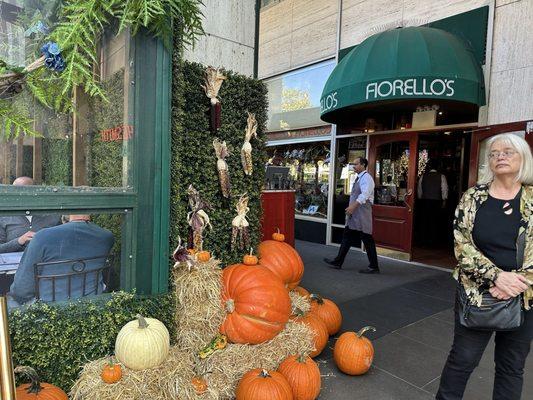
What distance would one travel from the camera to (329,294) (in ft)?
16.1

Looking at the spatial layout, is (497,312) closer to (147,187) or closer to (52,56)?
(147,187)

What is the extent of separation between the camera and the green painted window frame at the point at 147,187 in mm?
2365

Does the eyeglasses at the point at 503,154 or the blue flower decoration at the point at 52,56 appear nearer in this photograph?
the blue flower decoration at the point at 52,56

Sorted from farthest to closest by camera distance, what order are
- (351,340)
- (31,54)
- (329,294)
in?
(329,294) → (351,340) → (31,54)

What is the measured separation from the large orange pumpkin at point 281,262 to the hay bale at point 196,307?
81cm

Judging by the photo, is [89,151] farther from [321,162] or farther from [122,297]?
[321,162]

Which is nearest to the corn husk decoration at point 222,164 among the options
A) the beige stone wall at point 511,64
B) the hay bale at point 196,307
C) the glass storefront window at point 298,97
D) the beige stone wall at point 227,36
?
the hay bale at point 196,307

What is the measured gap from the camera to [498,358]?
212 centimetres

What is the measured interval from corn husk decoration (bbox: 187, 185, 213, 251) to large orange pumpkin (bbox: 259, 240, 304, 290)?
0.79 meters

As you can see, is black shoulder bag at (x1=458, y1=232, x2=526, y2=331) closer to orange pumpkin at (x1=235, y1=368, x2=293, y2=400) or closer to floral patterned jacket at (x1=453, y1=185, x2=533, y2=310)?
floral patterned jacket at (x1=453, y1=185, x2=533, y2=310)

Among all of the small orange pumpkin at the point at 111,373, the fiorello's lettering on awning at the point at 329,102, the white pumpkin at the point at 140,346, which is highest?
the fiorello's lettering on awning at the point at 329,102

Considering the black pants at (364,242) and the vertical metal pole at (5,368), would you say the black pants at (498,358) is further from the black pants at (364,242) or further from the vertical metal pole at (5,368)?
the black pants at (364,242)

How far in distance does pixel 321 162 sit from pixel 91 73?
6924 millimetres

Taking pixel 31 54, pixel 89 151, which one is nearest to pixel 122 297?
pixel 89 151
